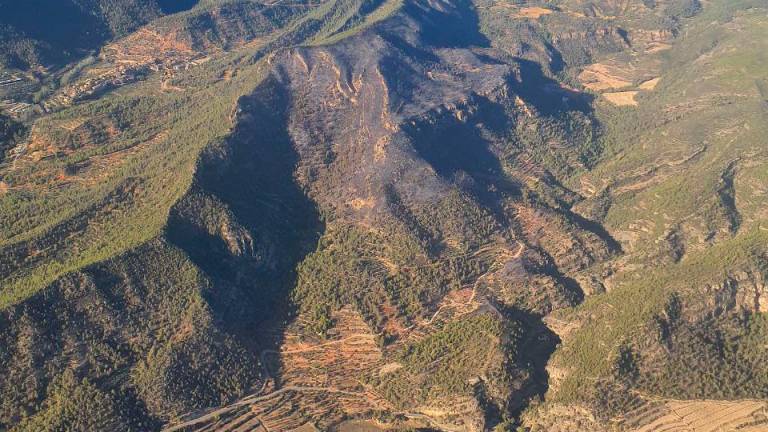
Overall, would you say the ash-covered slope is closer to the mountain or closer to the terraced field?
the mountain

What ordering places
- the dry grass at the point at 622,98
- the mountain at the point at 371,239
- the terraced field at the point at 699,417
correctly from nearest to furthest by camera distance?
the terraced field at the point at 699,417 → the mountain at the point at 371,239 → the dry grass at the point at 622,98

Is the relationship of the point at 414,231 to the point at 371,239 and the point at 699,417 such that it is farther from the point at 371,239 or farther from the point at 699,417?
the point at 699,417

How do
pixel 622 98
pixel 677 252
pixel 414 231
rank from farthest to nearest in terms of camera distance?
pixel 622 98 < pixel 677 252 < pixel 414 231

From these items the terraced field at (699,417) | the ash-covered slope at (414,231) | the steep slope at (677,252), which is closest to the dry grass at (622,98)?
the steep slope at (677,252)

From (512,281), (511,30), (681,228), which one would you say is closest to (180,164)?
(512,281)

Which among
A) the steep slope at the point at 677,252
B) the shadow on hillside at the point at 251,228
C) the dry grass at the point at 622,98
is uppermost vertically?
the shadow on hillside at the point at 251,228

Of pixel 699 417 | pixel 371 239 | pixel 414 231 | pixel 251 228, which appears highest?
pixel 251 228

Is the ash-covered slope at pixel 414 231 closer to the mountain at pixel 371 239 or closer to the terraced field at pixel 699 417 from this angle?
the mountain at pixel 371 239

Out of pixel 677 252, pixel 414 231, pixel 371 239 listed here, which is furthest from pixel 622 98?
pixel 371 239
